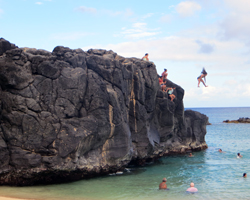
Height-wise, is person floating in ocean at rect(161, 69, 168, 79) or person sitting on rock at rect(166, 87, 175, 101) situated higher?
person floating in ocean at rect(161, 69, 168, 79)

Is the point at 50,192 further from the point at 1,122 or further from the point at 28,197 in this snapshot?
the point at 1,122

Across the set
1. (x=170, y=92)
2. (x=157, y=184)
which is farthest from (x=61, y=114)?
(x=170, y=92)

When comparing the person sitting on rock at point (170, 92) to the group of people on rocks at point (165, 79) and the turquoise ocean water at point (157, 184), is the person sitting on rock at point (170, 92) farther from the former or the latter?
the turquoise ocean water at point (157, 184)

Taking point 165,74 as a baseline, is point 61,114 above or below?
below

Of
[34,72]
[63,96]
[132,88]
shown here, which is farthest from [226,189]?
[34,72]

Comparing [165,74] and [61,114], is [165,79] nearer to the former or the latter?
[165,74]

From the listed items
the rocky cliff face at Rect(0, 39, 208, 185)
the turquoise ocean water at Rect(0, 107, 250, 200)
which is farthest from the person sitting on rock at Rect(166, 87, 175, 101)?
the rocky cliff face at Rect(0, 39, 208, 185)

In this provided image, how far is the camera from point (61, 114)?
736 inches

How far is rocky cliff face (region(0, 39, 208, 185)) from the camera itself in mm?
17594

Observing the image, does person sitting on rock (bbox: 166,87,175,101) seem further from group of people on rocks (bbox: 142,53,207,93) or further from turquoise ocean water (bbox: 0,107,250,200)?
turquoise ocean water (bbox: 0,107,250,200)

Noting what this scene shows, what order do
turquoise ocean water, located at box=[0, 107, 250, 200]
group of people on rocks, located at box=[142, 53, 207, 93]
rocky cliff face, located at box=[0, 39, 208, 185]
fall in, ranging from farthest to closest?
1. group of people on rocks, located at box=[142, 53, 207, 93]
2. rocky cliff face, located at box=[0, 39, 208, 185]
3. turquoise ocean water, located at box=[0, 107, 250, 200]

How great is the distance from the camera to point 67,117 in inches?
746

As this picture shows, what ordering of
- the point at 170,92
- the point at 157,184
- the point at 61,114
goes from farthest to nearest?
the point at 170,92 → the point at 157,184 → the point at 61,114

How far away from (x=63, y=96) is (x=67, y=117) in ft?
4.56
